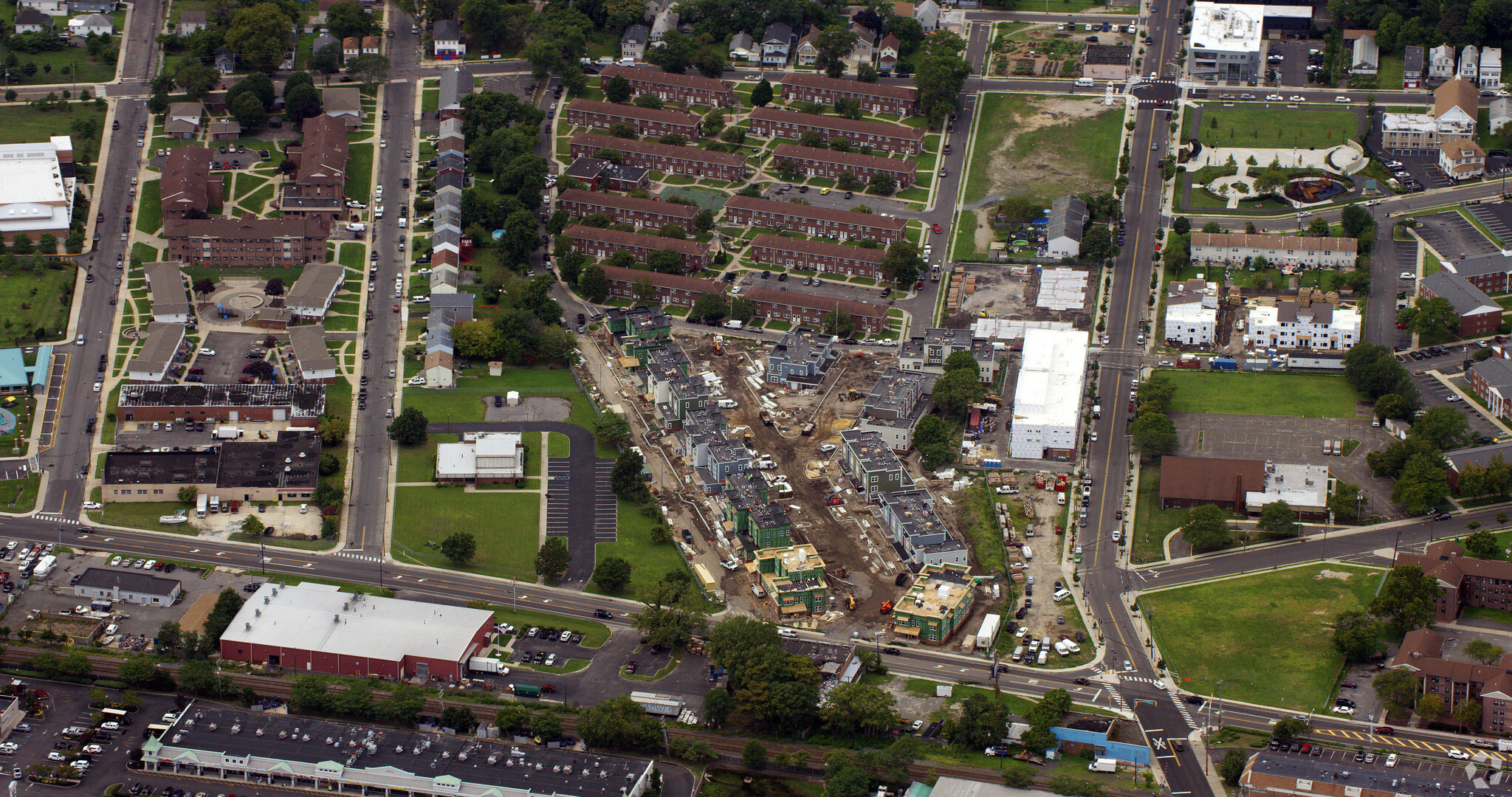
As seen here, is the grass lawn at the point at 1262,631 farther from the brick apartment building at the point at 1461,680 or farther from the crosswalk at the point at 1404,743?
the brick apartment building at the point at 1461,680

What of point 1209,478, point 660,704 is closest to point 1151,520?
point 1209,478

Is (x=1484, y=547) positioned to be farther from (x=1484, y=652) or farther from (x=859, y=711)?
(x=859, y=711)

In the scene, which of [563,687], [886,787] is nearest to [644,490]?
[563,687]

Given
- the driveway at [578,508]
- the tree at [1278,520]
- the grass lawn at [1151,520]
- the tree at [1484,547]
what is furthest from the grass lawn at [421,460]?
the tree at [1484,547]

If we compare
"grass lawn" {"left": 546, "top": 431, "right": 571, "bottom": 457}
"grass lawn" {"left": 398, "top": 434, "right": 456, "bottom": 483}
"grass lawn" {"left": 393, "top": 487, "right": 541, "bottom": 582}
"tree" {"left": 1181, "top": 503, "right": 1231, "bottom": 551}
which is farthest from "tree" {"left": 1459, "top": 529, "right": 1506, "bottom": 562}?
"grass lawn" {"left": 398, "top": 434, "right": 456, "bottom": 483}

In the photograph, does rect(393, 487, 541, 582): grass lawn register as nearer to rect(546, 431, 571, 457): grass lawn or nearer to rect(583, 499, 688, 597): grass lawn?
rect(583, 499, 688, 597): grass lawn
